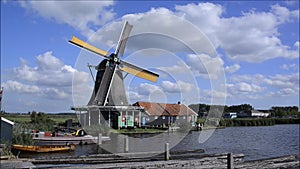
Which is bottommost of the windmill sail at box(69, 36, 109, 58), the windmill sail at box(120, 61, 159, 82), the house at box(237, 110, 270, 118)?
the house at box(237, 110, 270, 118)

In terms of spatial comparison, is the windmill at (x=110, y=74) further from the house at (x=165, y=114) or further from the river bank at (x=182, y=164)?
the river bank at (x=182, y=164)

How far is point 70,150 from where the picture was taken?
2295 centimetres

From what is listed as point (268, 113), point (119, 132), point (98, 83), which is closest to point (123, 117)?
point (119, 132)

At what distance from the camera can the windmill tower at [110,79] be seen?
35.1 metres

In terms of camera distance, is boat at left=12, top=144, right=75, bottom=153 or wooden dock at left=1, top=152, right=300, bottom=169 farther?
boat at left=12, top=144, right=75, bottom=153

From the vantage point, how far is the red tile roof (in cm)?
4812

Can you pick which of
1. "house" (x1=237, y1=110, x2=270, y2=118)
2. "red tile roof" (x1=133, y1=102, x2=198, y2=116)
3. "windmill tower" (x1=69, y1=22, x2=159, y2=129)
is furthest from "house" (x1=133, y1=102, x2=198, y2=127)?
"house" (x1=237, y1=110, x2=270, y2=118)

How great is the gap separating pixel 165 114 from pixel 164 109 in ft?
3.09

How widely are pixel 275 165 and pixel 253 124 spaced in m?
59.1

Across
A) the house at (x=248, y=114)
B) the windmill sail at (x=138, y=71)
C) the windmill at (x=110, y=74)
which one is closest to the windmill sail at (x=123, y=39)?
the windmill at (x=110, y=74)

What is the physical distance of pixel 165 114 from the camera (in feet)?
166

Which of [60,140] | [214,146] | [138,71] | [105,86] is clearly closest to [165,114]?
Result: [138,71]

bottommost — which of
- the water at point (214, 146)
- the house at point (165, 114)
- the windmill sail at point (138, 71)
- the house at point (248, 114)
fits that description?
the water at point (214, 146)

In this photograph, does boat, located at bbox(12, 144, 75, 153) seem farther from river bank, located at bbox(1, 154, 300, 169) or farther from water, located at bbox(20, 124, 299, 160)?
river bank, located at bbox(1, 154, 300, 169)
